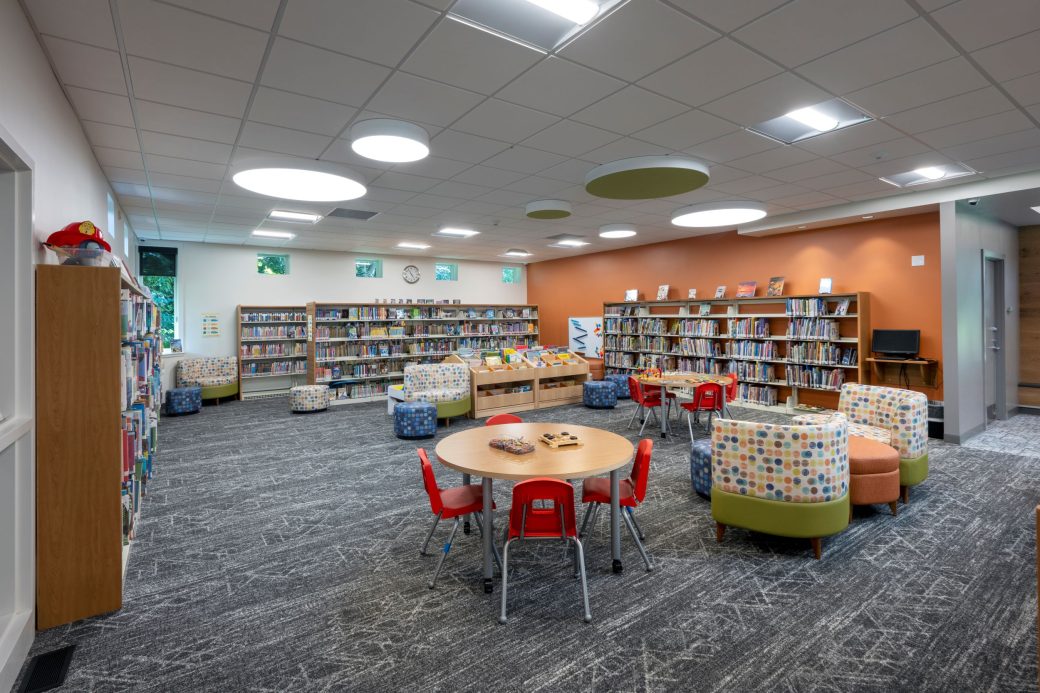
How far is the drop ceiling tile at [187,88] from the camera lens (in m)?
3.38

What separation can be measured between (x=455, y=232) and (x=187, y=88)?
601 centimetres

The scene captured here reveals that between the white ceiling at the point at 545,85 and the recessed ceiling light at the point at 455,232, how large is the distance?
2.92m

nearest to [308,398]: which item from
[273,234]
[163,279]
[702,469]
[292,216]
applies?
[273,234]

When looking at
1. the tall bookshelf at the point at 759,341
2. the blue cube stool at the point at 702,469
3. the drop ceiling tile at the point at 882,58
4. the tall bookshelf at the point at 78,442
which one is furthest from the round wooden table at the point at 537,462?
the tall bookshelf at the point at 759,341

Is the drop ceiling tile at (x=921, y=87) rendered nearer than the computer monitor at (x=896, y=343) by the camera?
Yes

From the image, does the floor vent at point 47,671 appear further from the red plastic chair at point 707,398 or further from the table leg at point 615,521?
the red plastic chair at point 707,398

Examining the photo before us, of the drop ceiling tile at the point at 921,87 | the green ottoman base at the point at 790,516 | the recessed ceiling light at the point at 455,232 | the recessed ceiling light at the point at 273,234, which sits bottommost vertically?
the green ottoman base at the point at 790,516

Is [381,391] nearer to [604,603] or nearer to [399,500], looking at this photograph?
[399,500]

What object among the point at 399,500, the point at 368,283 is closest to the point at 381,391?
the point at 368,283

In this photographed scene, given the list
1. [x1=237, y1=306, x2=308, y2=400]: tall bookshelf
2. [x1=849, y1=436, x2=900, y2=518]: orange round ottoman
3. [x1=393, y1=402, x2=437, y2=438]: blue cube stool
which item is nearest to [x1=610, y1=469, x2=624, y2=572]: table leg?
[x1=849, y1=436, x2=900, y2=518]: orange round ottoman

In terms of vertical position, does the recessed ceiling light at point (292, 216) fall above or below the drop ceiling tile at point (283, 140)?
above

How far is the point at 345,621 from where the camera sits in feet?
9.18

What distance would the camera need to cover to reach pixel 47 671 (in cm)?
240

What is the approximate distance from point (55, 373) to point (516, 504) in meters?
2.67
